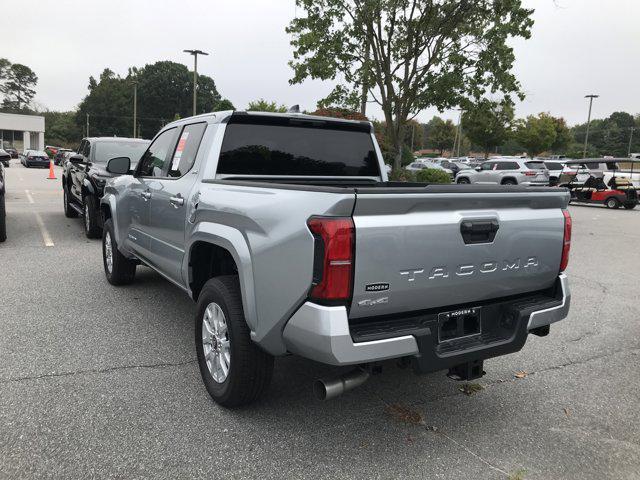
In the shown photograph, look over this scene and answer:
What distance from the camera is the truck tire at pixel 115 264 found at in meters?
5.86

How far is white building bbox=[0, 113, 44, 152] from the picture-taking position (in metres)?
72.0

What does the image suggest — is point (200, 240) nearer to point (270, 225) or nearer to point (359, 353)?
point (270, 225)

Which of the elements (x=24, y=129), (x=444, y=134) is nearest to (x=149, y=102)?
(x=24, y=129)

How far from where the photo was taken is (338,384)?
2713 mm

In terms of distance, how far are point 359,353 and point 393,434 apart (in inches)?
35.3

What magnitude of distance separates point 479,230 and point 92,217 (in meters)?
7.65

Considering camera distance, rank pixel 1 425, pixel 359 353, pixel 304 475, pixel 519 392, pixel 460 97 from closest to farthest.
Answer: pixel 359 353, pixel 304 475, pixel 1 425, pixel 519 392, pixel 460 97

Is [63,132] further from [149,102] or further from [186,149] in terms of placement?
[186,149]

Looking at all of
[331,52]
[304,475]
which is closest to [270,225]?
[304,475]

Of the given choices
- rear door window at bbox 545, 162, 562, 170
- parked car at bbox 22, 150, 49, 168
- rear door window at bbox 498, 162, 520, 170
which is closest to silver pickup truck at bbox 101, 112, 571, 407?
rear door window at bbox 498, 162, 520, 170

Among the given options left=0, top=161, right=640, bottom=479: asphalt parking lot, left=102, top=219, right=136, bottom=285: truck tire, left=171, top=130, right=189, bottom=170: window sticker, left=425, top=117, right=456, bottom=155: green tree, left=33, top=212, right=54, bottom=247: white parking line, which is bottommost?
left=0, top=161, right=640, bottom=479: asphalt parking lot

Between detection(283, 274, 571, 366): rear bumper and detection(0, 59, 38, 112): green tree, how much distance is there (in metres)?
149

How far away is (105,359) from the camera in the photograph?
398 centimetres

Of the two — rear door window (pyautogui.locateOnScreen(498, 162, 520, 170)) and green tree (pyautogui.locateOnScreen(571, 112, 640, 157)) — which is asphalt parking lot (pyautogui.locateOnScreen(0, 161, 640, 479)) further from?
green tree (pyautogui.locateOnScreen(571, 112, 640, 157))
